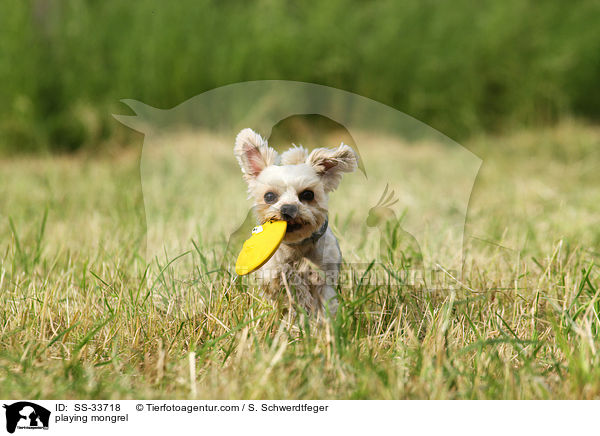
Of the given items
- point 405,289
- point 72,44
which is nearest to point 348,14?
point 72,44

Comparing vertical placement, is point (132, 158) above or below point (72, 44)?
below

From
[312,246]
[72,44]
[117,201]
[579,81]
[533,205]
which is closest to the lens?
[312,246]

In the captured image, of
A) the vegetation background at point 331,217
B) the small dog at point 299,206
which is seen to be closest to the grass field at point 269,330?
the vegetation background at point 331,217

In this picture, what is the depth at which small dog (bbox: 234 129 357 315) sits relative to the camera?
2.18 metres

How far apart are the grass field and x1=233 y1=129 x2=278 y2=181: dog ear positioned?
511 millimetres

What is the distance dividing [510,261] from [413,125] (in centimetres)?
98

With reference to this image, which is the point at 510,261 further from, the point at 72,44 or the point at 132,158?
the point at 72,44

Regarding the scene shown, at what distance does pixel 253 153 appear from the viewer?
2.27 meters

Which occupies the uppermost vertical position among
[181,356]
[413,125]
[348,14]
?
[348,14]

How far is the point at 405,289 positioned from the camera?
2.62 metres
